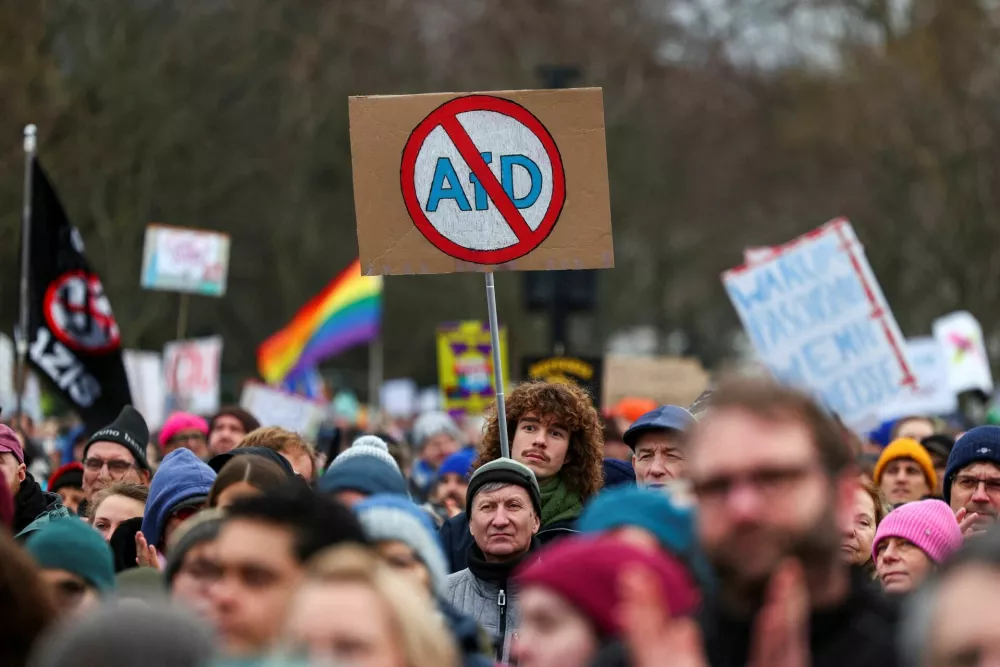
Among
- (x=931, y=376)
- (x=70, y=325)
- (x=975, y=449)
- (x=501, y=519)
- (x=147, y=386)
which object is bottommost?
(x=501, y=519)

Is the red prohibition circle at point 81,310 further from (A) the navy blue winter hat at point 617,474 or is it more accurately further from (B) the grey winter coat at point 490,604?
(B) the grey winter coat at point 490,604

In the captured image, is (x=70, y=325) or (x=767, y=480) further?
(x=70, y=325)

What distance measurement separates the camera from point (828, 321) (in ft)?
37.1

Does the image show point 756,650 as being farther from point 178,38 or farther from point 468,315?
point 468,315

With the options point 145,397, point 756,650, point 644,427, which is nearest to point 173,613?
point 756,650

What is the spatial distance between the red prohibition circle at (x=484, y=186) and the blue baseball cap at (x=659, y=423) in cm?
78

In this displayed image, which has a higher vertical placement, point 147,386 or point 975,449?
point 147,386

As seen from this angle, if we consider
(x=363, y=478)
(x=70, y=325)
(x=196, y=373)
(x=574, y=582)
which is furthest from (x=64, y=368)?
(x=196, y=373)

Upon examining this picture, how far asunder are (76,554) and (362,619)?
4.93ft

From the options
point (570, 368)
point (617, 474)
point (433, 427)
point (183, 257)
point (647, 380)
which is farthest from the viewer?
point (183, 257)

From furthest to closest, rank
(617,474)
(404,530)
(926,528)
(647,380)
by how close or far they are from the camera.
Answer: (647,380) → (617,474) → (926,528) → (404,530)

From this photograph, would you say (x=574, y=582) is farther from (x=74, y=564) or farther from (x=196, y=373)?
(x=196, y=373)

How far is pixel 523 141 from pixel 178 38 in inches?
1012

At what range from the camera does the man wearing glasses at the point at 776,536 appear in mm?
3146
